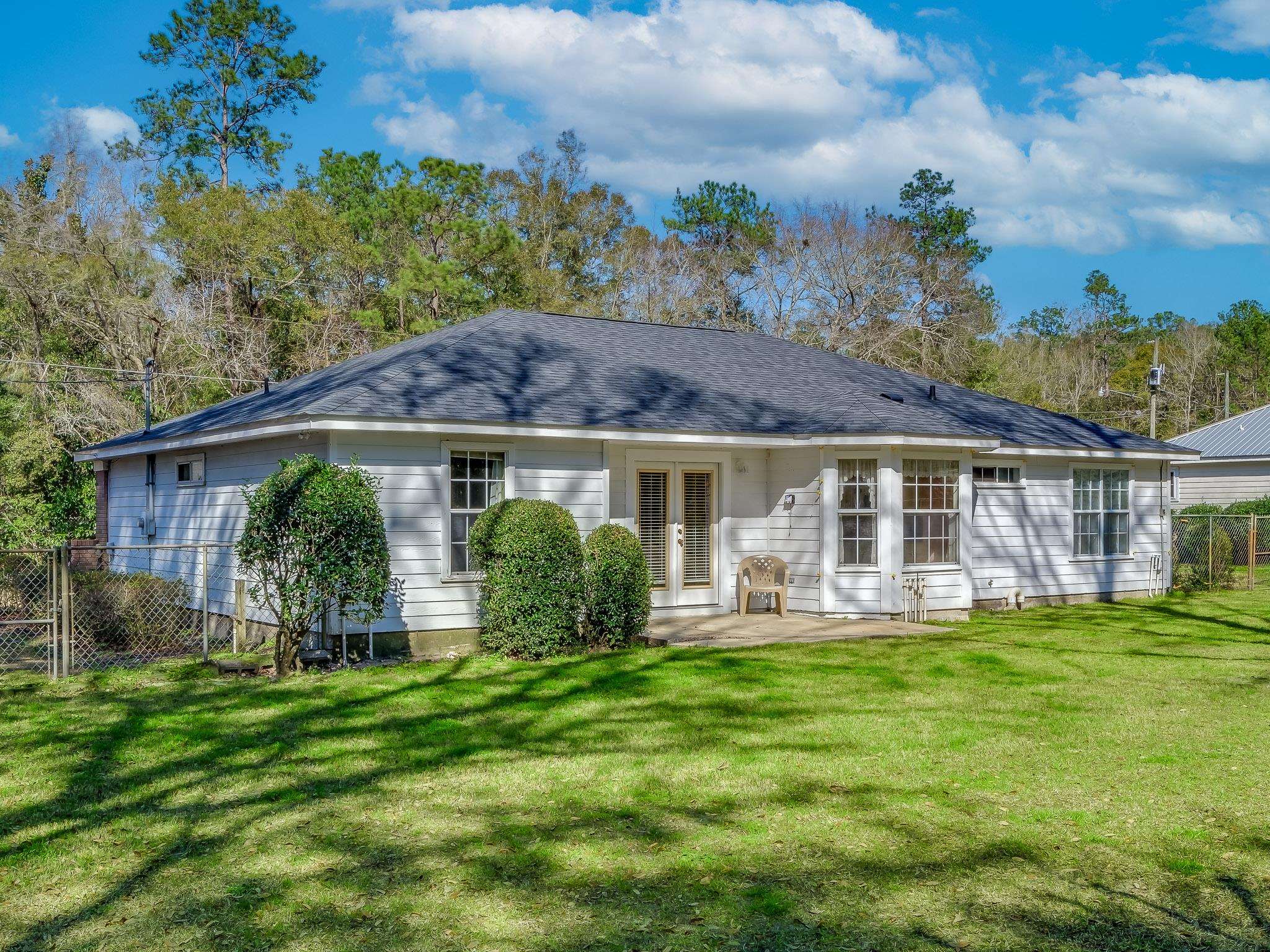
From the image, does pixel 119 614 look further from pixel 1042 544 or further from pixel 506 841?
pixel 1042 544

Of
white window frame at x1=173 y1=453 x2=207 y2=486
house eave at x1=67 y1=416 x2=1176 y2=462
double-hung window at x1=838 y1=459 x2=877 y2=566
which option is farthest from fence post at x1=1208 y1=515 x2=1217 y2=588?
white window frame at x1=173 y1=453 x2=207 y2=486

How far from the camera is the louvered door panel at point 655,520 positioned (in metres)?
13.8

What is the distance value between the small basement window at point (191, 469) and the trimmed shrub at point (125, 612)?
2111 millimetres

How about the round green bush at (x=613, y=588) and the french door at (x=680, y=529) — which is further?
the french door at (x=680, y=529)

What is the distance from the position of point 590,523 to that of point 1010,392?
102 feet

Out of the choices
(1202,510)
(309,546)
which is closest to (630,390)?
(309,546)

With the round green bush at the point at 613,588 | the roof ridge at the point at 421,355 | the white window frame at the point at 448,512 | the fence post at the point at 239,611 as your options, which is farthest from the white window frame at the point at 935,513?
the fence post at the point at 239,611

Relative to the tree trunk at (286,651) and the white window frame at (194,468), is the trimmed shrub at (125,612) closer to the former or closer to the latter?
the white window frame at (194,468)

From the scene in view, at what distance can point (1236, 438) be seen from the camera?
101 ft

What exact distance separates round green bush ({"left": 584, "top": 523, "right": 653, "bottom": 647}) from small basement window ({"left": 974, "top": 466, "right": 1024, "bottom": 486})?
632cm

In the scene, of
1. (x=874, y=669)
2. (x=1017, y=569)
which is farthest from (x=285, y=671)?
(x=1017, y=569)

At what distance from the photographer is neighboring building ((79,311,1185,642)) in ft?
38.2

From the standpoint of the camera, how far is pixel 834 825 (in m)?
5.61

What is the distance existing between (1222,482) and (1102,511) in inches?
620
